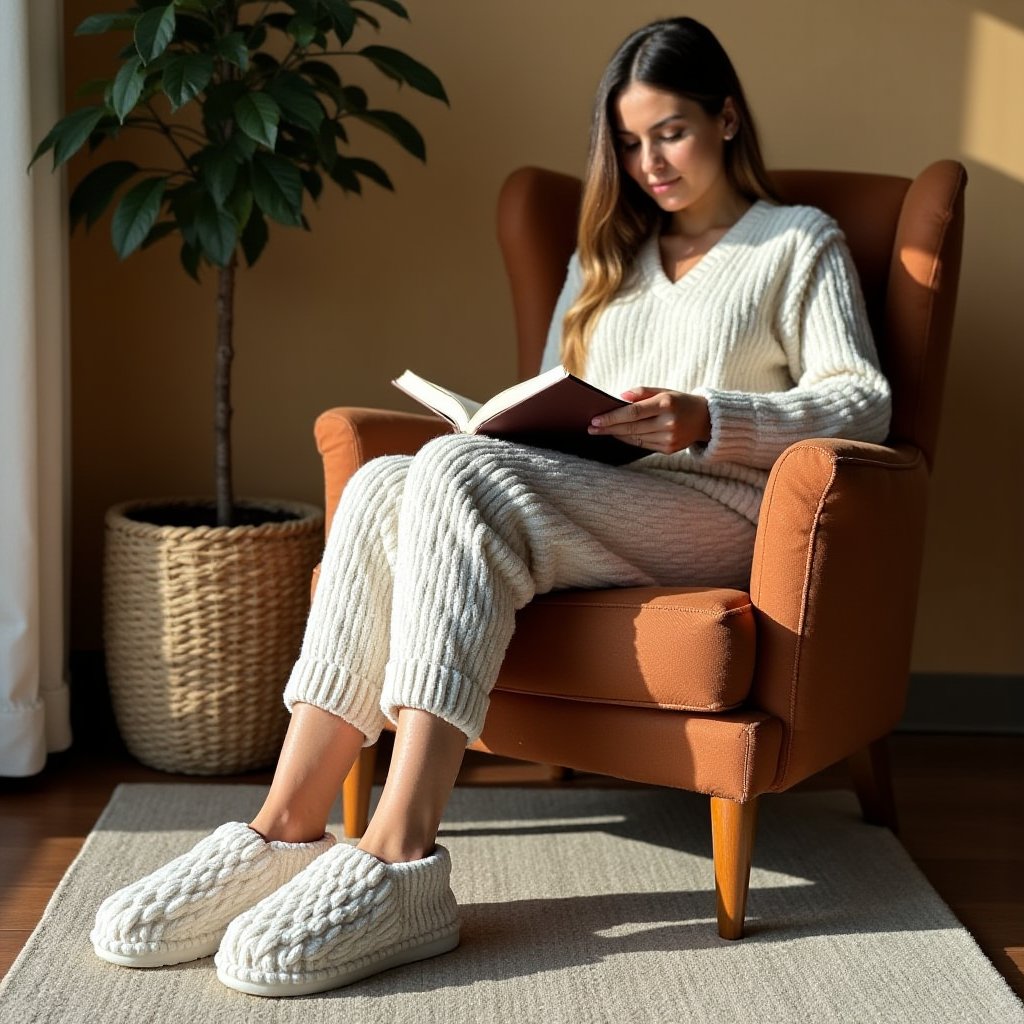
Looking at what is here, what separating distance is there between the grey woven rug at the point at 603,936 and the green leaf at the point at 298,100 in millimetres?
997

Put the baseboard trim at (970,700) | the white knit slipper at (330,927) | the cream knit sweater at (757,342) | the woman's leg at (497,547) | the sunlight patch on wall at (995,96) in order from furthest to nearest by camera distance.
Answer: the baseboard trim at (970,700)
the sunlight patch on wall at (995,96)
the cream knit sweater at (757,342)
the woman's leg at (497,547)
the white knit slipper at (330,927)

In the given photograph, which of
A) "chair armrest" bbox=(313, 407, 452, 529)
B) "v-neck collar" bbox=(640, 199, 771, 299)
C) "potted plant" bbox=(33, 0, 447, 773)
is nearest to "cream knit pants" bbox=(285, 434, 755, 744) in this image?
"chair armrest" bbox=(313, 407, 452, 529)

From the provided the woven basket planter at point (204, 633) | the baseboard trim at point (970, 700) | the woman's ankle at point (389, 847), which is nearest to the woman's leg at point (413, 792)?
the woman's ankle at point (389, 847)

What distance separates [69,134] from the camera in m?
2.02

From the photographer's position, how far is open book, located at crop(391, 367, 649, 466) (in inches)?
61.6

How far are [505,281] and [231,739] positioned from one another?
968 millimetres

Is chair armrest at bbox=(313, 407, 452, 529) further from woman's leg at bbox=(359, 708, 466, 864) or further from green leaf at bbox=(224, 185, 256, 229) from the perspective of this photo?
woman's leg at bbox=(359, 708, 466, 864)

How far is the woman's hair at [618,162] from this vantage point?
1.93 metres

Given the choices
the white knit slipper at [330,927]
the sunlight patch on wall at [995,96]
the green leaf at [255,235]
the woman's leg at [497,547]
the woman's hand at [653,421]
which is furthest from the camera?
the sunlight patch on wall at [995,96]

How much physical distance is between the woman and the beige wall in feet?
1.73

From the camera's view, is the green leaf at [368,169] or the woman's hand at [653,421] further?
the green leaf at [368,169]

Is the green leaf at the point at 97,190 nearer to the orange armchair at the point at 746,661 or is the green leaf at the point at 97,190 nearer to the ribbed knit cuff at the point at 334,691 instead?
the orange armchair at the point at 746,661

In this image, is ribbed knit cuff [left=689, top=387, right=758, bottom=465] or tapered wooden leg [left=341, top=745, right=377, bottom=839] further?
tapered wooden leg [left=341, top=745, right=377, bottom=839]

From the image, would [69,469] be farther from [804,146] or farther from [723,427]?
[804,146]
